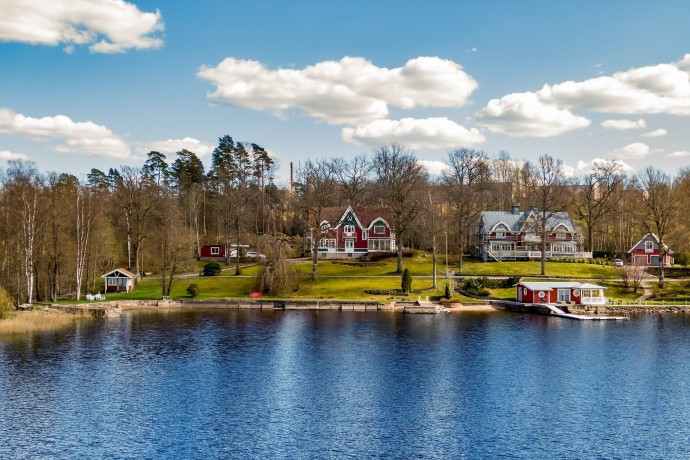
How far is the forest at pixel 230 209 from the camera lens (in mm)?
75375

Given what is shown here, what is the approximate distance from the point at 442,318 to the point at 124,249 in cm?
6107

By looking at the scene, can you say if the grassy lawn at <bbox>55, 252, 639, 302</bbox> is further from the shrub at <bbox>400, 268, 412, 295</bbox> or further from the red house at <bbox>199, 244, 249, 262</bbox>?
the red house at <bbox>199, 244, 249, 262</bbox>

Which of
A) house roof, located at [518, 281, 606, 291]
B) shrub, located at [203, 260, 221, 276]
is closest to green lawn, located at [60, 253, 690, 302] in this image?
shrub, located at [203, 260, 221, 276]

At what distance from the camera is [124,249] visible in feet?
342

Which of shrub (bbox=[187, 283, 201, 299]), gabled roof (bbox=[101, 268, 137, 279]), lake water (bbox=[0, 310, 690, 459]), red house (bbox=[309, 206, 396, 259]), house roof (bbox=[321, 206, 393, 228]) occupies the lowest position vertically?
lake water (bbox=[0, 310, 690, 459])

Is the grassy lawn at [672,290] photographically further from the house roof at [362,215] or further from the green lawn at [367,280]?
the house roof at [362,215]

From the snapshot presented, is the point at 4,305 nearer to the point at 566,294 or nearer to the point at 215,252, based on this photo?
the point at 215,252

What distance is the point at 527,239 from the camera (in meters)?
109

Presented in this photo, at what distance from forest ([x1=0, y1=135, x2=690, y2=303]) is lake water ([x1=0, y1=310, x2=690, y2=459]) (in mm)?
19446

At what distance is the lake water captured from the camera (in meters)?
30.0

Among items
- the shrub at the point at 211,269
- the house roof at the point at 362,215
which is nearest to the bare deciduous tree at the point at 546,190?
the house roof at the point at 362,215

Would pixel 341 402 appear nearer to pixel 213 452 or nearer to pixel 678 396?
pixel 213 452

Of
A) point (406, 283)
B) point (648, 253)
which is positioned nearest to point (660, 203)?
point (648, 253)

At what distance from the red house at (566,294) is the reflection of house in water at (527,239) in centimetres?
2801
